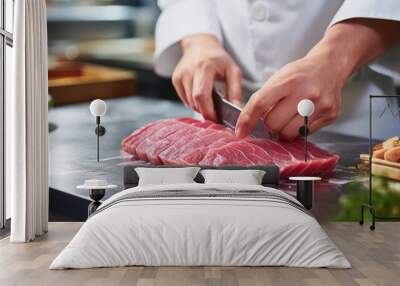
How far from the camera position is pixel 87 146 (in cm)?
792

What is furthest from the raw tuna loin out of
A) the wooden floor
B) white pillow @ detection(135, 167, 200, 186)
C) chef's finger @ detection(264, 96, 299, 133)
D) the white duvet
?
the white duvet

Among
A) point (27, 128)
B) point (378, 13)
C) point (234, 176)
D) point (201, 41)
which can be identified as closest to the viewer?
point (27, 128)

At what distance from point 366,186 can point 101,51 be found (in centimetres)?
331

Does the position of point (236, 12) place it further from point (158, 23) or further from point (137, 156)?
point (137, 156)

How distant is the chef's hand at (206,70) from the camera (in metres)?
7.66

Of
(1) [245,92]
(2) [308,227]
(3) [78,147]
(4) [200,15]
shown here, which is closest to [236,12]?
(4) [200,15]

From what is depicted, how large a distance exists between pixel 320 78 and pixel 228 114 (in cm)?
105

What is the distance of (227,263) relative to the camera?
4.91 m

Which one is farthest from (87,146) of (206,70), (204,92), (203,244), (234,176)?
(203,244)

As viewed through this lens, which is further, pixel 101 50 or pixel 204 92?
pixel 101 50

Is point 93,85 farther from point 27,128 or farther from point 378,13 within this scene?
point 378,13

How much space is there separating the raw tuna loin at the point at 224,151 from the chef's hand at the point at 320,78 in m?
0.14

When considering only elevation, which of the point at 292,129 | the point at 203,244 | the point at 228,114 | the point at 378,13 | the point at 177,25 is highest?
the point at 378,13

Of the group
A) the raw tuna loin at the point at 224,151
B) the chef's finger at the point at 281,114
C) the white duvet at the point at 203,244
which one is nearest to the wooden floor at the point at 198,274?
the white duvet at the point at 203,244
